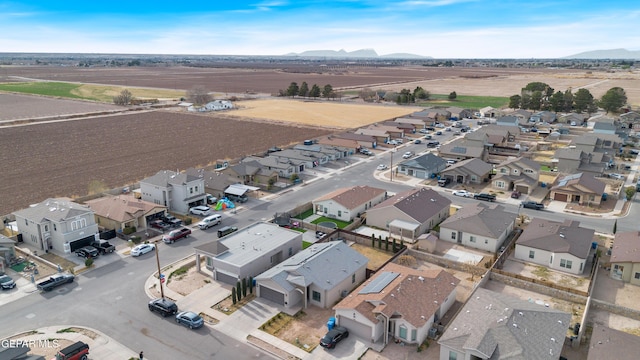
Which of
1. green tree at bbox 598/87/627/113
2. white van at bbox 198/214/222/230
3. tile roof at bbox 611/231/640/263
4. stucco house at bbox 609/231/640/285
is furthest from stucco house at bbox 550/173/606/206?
green tree at bbox 598/87/627/113

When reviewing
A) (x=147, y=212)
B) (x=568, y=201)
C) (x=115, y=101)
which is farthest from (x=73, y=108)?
(x=568, y=201)

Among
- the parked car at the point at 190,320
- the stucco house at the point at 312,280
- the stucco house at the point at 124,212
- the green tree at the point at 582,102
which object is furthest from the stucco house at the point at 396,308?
the green tree at the point at 582,102

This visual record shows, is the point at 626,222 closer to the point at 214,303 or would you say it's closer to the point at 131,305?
the point at 214,303

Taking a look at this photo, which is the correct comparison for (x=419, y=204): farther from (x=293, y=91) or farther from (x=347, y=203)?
(x=293, y=91)

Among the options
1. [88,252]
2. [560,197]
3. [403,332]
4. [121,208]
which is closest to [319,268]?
[403,332]

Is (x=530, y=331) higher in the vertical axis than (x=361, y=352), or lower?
higher

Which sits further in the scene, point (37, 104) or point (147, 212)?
point (37, 104)
